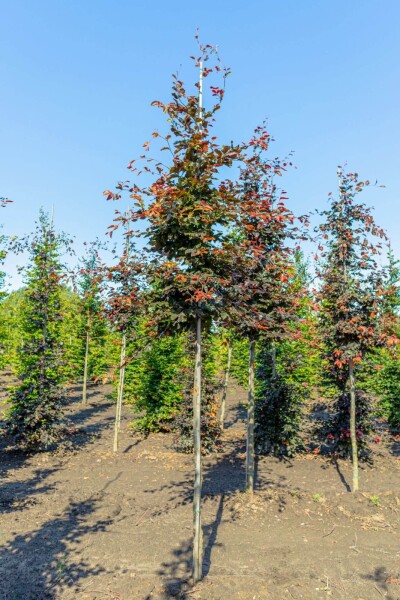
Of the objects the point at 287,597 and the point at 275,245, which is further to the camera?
Answer: the point at 275,245

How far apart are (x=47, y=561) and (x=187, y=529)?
2.28 metres

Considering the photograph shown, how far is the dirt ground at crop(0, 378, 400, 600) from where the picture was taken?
4.66 m

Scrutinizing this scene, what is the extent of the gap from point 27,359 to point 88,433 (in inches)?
178

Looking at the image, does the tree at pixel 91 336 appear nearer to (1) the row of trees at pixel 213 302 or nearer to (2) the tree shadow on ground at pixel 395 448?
(1) the row of trees at pixel 213 302

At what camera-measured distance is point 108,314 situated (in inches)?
262

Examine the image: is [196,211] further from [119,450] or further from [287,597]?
[119,450]

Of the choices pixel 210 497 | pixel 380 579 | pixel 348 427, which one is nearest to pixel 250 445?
pixel 210 497

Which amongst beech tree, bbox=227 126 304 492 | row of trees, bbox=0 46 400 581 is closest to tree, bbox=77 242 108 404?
row of trees, bbox=0 46 400 581

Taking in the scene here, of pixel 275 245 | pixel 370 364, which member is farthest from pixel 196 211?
pixel 370 364

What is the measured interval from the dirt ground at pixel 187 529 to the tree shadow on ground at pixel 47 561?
0.02 metres

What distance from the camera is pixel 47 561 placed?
521 cm

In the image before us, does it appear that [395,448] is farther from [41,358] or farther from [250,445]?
[41,358]

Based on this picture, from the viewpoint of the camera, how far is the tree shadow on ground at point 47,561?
15.1 feet

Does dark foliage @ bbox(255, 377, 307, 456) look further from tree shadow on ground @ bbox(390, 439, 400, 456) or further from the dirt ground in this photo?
tree shadow on ground @ bbox(390, 439, 400, 456)
